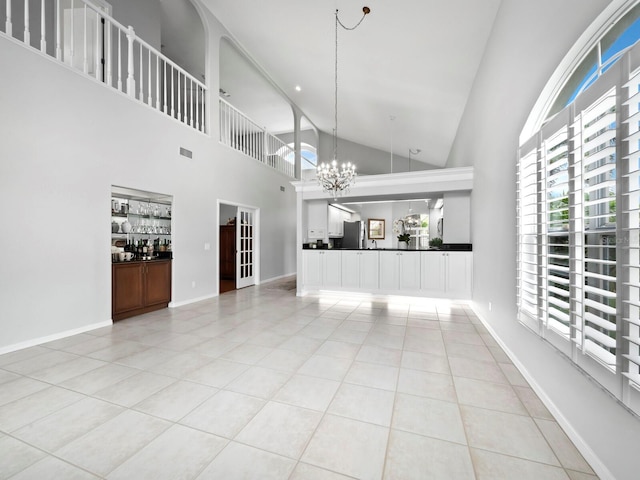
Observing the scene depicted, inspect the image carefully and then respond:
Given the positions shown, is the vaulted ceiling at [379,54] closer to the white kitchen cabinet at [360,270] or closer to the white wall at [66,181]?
the white wall at [66,181]

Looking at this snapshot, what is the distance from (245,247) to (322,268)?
2266mm

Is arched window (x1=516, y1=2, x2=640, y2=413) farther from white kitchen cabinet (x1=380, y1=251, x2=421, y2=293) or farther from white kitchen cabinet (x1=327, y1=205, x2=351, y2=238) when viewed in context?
white kitchen cabinet (x1=327, y1=205, x2=351, y2=238)

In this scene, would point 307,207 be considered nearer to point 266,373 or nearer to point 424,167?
point 266,373

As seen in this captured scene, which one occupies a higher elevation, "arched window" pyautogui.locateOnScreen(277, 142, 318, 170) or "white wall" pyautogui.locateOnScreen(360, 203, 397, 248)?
"arched window" pyautogui.locateOnScreen(277, 142, 318, 170)

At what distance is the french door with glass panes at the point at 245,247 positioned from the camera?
6949 mm

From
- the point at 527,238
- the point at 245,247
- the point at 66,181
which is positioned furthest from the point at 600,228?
the point at 245,247

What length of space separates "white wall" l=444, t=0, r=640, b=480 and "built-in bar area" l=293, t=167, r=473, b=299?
49 centimetres

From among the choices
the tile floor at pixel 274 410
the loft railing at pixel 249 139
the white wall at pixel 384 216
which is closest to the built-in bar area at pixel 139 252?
the tile floor at pixel 274 410

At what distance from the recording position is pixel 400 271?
5586 millimetres

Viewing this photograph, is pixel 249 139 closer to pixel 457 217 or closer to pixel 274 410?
pixel 457 217

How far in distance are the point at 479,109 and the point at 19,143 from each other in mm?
5721

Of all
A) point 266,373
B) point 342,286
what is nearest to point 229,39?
point 342,286

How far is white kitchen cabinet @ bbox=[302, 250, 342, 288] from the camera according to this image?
6035mm

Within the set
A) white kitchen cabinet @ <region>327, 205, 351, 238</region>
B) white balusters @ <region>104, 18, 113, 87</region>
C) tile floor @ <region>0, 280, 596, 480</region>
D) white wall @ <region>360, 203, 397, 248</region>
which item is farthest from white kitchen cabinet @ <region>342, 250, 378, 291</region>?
white balusters @ <region>104, 18, 113, 87</region>
